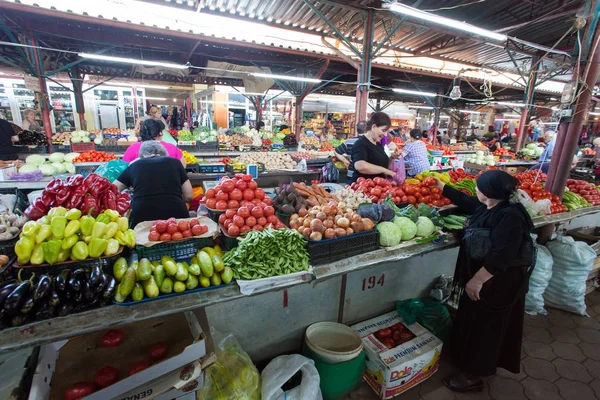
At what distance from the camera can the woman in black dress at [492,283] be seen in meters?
2.21

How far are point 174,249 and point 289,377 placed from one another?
128 cm

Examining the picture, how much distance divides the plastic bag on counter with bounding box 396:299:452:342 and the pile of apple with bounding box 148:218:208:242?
90.7 inches

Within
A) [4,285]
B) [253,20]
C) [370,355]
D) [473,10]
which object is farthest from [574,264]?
[253,20]

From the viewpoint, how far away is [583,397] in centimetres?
262

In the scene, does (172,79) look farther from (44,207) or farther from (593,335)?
(593,335)

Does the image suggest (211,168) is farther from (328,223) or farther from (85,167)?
(328,223)

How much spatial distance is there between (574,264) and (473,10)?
7092 mm

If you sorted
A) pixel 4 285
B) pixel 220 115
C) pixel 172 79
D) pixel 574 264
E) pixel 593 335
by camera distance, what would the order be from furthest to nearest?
pixel 220 115 → pixel 172 79 → pixel 574 264 → pixel 593 335 → pixel 4 285

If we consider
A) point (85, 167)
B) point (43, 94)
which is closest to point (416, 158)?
point (85, 167)

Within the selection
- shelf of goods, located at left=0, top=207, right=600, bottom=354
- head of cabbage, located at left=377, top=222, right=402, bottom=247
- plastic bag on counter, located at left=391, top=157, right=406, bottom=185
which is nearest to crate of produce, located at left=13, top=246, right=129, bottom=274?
shelf of goods, located at left=0, top=207, right=600, bottom=354

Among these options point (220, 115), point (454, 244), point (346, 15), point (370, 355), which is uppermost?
point (346, 15)

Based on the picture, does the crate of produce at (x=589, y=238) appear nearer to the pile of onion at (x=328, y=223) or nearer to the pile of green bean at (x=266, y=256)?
the pile of onion at (x=328, y=223)

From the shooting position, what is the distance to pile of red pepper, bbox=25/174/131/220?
7.00 feet

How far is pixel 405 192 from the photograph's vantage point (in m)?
3.36
